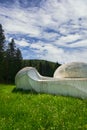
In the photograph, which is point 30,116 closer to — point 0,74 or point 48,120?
point 48,120

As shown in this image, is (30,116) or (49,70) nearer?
(30,116)

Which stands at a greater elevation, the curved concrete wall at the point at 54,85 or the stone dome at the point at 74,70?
the stone dome at the point at 74,70

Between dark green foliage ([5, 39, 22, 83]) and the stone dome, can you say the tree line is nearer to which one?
dark green foliage ([5, 39, 22, 83])

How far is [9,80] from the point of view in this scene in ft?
190

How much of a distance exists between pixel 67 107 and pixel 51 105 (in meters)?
1.05

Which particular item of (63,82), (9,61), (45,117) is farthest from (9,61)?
(45,117)

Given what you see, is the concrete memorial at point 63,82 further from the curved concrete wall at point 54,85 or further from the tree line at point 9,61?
the tree line at point 9,61

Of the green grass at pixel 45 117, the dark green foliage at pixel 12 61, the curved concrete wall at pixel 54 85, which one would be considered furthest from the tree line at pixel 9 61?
the green grass at pixel 45 117

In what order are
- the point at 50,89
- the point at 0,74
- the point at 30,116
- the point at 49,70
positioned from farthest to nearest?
the point at 49,70
the point at 0,74
the point at 50,89
the point at 30,116

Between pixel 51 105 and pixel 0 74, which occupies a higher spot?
pixel 51 105

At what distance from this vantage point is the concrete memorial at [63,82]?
57.1 ft

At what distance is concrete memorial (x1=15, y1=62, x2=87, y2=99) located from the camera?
57.1 ft

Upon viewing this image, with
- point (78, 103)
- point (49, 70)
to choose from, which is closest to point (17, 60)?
point (49, 70)

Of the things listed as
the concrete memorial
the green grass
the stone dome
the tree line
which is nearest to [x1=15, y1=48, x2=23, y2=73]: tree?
the tree line
